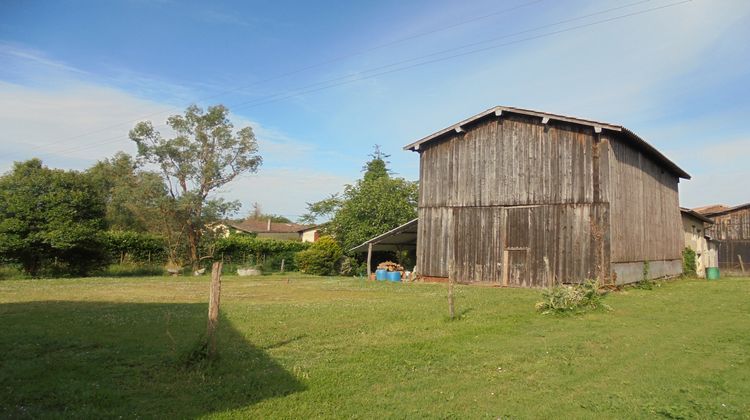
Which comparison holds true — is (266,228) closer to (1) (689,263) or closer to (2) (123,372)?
(1) (689,263)

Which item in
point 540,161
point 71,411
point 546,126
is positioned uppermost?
point 546,126

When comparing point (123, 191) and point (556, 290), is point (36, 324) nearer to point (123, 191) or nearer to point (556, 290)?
point (556, 290)

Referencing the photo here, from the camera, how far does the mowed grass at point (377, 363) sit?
20.6ft

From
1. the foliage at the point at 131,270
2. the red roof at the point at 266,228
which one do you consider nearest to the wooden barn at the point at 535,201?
the foliage at the point at 131,270

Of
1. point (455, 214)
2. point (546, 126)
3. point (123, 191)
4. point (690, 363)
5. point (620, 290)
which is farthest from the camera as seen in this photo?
point (123, 191)

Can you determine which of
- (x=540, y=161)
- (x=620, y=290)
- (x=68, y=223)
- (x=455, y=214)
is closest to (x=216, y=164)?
(x=68, y=223)

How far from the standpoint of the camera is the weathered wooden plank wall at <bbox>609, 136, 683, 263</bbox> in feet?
74.4

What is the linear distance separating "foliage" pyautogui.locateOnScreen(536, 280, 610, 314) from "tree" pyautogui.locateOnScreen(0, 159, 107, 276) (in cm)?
2536

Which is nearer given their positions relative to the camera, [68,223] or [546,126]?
[546,126]

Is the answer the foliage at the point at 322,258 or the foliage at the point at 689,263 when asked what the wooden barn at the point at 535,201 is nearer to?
the foliage at the point at 689,263

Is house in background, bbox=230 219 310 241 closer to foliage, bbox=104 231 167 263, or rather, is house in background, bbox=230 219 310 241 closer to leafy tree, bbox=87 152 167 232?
leafy tree, bbox=87 152 167 232

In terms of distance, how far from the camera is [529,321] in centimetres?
1310

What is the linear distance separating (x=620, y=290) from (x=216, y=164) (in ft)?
118

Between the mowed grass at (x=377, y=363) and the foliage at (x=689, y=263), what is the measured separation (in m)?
21.4
